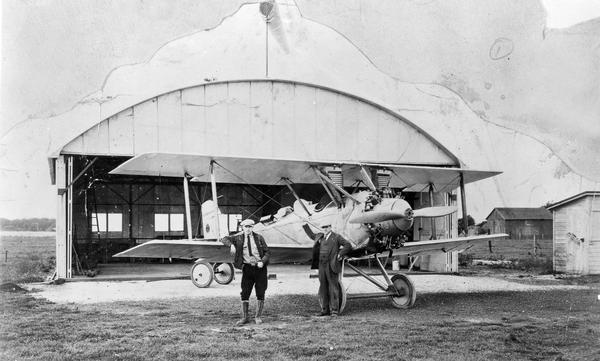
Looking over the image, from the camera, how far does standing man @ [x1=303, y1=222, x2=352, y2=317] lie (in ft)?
28.1

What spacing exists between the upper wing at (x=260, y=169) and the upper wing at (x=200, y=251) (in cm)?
148

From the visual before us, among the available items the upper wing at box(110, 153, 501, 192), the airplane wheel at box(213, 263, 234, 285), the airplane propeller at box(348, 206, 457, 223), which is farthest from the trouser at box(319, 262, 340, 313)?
the airplane wheel at box(213, 263, 234, 285)

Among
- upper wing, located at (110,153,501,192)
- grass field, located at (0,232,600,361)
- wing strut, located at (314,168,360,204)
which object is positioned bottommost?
grass field, located at (0,232,600,361)

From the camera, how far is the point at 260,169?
10695mm

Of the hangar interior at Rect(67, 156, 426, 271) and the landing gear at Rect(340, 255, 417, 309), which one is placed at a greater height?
the hangar interior at Rect(67, 156, 426, 271)

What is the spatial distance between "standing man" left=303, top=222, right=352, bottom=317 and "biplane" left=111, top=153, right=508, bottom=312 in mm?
145

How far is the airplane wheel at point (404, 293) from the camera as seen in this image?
9.59 metres

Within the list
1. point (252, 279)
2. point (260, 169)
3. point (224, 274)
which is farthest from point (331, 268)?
point (224, 274)

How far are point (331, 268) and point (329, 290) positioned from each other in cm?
37

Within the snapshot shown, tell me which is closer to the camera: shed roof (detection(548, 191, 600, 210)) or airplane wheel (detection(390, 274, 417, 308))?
airplane wheel (detection(390, 274, 417, 308))

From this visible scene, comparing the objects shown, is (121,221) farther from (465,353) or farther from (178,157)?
(465,353)

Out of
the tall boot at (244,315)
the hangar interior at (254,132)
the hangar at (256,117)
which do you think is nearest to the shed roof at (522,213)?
the hangar at (256,117)

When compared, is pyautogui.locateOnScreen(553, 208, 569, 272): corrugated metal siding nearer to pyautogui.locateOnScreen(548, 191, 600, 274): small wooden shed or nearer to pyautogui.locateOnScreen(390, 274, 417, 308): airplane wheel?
pyautogui.locateOnScreen(548, 191, 600, 274): small wooden shed

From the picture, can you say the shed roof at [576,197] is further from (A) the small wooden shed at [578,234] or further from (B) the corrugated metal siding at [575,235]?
(B) the corrugated metal siding at [575,235]
